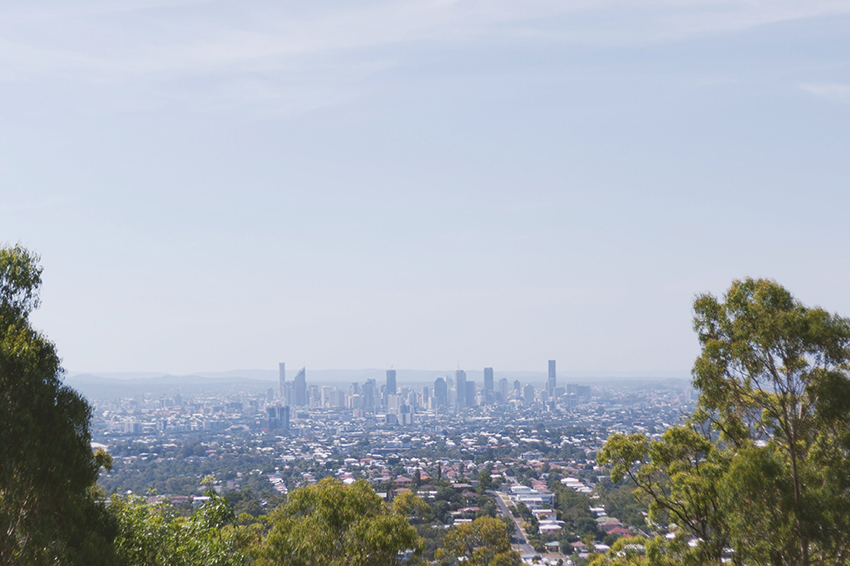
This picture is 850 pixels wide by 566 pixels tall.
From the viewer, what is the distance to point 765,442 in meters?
6.70

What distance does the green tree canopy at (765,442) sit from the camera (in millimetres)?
5395

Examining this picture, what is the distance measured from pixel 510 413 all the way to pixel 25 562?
408 feet

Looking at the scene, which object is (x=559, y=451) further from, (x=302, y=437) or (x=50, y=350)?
(x=50, y=350)

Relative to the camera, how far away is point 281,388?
162m

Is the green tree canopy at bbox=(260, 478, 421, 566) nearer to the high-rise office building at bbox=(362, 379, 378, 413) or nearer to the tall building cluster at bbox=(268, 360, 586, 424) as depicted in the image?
the tall building cluster at bbox=(268, 360, 586, 424)

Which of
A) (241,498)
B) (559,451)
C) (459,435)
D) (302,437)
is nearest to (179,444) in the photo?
(302,437)

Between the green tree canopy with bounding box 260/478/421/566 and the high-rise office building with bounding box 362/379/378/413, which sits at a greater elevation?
the green tree canopy with bounding box 260/478/421/566

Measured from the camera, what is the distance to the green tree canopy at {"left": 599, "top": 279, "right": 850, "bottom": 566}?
539 cm

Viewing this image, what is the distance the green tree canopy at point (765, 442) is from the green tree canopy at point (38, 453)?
529 centimetres

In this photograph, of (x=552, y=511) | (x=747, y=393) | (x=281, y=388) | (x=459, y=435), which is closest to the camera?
(x=747, y=393)

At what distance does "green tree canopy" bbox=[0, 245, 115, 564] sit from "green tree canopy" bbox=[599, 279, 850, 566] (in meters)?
5.29

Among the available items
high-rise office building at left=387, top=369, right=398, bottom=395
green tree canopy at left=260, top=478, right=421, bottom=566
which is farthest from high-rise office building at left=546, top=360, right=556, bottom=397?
green tree canopy at left=260, top=478, right=421, bottom=566

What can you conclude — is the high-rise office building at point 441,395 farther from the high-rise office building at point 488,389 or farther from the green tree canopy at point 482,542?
the green tree canopy at point 482,542

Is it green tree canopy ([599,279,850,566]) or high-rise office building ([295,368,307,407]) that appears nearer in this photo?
green tree canopy ([599,279,850,566])
